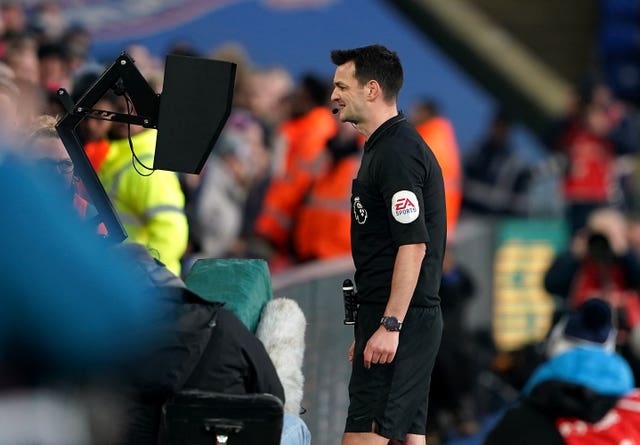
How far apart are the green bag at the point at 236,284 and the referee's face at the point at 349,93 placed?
67 centimetres

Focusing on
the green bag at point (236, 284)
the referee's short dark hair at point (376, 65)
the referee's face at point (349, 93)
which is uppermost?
the referee's short dark hair at point (376, 65)

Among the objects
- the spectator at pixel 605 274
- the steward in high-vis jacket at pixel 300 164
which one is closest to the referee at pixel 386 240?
the spectator at pixel 605 274

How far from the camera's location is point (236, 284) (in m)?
5.16

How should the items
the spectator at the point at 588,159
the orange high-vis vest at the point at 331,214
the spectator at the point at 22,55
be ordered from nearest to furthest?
the spectator at the point at 22,55 → the orange high-vis vest at the point at 331,214 → the spectator at the point at 588,159

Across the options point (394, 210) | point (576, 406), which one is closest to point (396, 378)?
point (394, 210)

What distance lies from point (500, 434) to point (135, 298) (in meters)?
4.58

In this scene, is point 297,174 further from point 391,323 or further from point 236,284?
point 391,323

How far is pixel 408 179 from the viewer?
4891mm

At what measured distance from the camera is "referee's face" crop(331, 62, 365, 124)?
196 inches

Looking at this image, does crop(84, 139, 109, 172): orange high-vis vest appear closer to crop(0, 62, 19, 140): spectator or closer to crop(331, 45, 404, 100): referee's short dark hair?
crop(0, 62, 19, 140): spectator

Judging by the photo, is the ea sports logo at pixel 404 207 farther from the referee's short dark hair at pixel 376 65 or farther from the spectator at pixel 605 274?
the spectator at pixel 605 274

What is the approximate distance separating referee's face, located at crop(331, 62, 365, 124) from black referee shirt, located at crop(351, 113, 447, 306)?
0.10 metres

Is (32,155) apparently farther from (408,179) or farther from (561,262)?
(561,262)

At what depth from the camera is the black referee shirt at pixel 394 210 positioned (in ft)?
16.0
